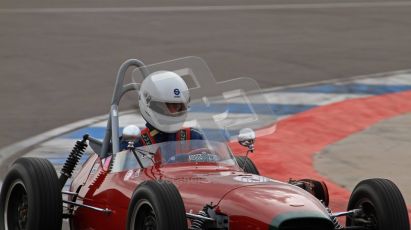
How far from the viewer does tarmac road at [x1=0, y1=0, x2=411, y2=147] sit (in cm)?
1616

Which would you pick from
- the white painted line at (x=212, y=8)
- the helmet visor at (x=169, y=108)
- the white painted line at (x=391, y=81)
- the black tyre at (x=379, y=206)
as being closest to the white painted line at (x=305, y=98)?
the white painted line at (x=391, y=81)

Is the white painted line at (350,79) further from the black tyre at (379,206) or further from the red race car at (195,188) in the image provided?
the black tyre at (379,206)

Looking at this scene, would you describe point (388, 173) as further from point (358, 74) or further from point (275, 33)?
point (275, 33)

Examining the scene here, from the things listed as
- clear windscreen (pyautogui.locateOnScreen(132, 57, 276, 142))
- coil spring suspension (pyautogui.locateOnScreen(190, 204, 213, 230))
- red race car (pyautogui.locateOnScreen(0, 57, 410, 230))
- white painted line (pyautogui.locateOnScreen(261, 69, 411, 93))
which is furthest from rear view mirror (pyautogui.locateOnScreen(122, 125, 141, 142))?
white painted line (pyautogui.locateOnScreen(261, 69, 411, 93))

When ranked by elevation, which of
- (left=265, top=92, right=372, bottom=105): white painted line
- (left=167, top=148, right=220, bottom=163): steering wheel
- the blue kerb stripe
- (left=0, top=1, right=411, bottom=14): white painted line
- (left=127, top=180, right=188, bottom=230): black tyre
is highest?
(left=0, top=1, right=411, bottom=14): white painted line

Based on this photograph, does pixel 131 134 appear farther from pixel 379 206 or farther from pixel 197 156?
pixel 379 206

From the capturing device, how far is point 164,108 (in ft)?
29.6

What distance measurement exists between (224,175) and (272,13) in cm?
1499

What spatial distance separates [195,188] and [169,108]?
89 cm

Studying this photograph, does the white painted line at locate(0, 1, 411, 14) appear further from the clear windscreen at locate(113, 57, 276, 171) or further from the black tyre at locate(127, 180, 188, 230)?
the black tyre at locate(127, 180, 188, 230)

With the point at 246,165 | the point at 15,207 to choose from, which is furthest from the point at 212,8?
the point at 15,207

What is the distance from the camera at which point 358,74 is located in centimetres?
1789

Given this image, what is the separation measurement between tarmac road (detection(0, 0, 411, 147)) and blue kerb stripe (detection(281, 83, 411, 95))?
0.52 meters

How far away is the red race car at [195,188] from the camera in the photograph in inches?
308
